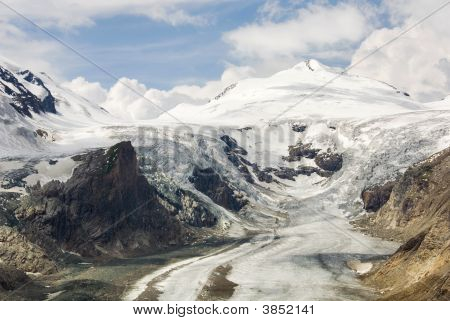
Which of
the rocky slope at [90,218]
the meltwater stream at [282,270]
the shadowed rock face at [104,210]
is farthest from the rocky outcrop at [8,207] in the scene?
the meltwater stream at [282,270]

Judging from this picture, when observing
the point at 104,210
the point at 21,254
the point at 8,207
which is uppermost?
the point at 8,207

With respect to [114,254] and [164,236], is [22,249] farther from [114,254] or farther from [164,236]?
[164,236]

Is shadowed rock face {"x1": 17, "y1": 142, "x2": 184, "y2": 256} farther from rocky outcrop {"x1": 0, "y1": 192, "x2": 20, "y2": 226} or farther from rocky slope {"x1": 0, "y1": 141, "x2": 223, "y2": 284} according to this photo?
rocky outcrop {"x1": 0, "y1": 192, "x2": 20, "y2": 226}

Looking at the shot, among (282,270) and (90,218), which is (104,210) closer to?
(90,218)

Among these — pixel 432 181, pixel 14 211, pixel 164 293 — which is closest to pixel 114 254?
pixel 14 211

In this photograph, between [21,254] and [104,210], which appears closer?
[21,254]

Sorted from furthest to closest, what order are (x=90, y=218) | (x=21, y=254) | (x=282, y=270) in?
(x=90, y=218) < (x=282, y=270) < (x=21, y=254)

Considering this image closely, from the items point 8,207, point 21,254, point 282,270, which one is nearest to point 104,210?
point 8,207

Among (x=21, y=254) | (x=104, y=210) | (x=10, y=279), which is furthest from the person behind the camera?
(x=104, y=210)

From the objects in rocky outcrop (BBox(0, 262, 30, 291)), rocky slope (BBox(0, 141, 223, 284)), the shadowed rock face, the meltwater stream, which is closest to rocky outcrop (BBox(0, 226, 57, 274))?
rocky slope (BBox(0, 141, 223, 284))
